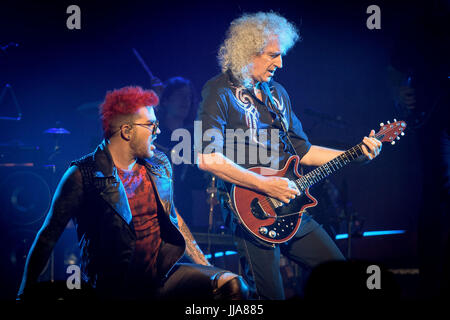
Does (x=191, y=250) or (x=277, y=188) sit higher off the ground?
(x=277, y=188)

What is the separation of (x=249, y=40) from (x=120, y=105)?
50.1 inches

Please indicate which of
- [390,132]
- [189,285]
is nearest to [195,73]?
[390,132]

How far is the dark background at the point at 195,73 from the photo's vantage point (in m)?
5.30

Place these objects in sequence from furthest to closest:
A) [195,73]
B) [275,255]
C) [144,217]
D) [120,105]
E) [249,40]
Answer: [195,73] < [249,40] < [275,255] < [120,105] < [144,217]

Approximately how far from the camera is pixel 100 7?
17.5 feet

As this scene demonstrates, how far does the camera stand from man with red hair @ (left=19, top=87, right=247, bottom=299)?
2.65 metres

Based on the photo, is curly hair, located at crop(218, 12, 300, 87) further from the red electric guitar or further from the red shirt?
the red shirt

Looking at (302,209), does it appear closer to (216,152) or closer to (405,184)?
(216,152)

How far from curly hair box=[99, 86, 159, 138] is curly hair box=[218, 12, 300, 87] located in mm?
828

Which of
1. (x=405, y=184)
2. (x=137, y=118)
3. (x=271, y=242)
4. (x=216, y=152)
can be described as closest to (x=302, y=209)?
(x=271, y=242)

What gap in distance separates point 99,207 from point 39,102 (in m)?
3.94

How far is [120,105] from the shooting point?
3.01 metres

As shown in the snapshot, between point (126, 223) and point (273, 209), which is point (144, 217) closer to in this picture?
point (126, 223)

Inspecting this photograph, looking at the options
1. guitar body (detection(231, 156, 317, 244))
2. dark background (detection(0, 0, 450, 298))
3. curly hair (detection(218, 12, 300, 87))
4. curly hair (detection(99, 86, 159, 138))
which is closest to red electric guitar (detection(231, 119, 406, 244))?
guitar body (detection(231, 156, 317, 244))
